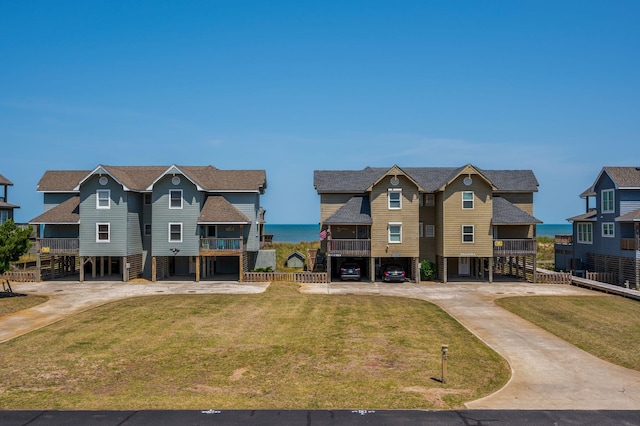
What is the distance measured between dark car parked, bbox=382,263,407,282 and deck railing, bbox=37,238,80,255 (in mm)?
25636

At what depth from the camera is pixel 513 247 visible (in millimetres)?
40188

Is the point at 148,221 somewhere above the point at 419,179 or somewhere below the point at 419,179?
below

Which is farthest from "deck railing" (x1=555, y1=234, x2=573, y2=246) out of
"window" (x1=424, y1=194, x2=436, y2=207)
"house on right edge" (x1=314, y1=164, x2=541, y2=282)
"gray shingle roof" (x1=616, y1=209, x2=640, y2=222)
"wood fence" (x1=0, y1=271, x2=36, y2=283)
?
"wood fence" (x1=0, y1=271, x2=36, y2=283)

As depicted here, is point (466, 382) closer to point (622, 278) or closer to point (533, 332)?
point (533, 332)

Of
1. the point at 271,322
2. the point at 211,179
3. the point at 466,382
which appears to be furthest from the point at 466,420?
the point at 211,179

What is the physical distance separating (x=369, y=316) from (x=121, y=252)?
937 inches

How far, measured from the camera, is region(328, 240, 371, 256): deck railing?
40281 millimetres

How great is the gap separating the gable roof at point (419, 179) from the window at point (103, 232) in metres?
18.0

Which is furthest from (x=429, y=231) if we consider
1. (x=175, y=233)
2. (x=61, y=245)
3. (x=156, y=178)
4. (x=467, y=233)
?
(x=61, y=245)

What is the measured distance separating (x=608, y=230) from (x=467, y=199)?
12.4 metres

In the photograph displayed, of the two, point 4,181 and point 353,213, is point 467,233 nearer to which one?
point 353,213

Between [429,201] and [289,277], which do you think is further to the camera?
[429,201]

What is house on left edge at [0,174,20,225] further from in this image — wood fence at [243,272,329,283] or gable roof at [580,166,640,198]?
gable roof at [580,166,640,198]

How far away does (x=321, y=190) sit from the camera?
43.5m
